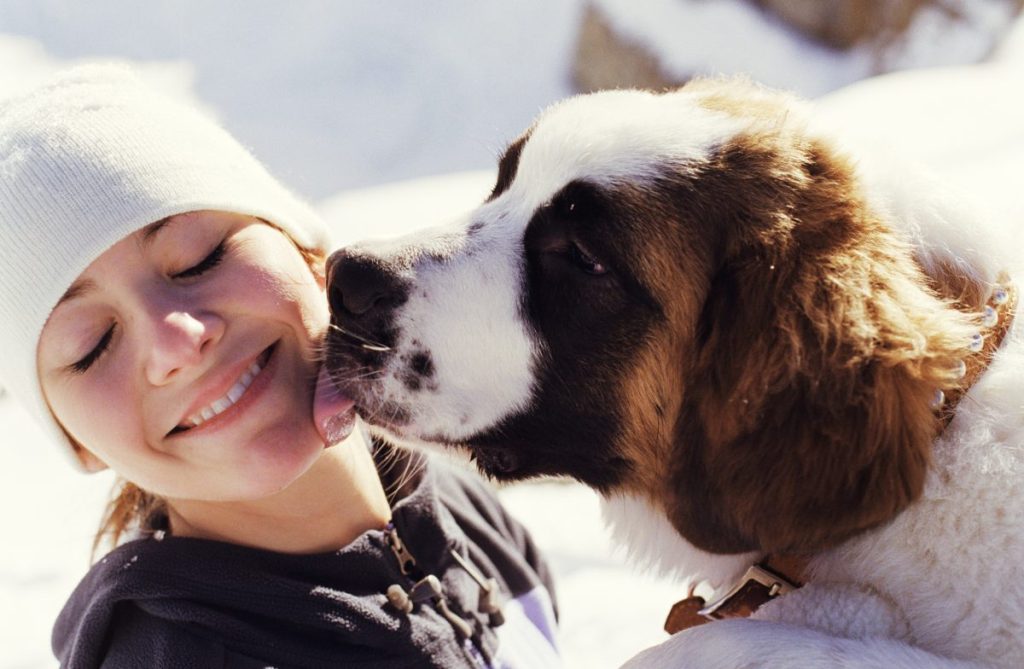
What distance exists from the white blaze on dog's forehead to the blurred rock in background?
4155mm

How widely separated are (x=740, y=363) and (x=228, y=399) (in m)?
0.90

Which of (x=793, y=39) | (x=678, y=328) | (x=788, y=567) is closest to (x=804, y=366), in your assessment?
(x=678, y=328)

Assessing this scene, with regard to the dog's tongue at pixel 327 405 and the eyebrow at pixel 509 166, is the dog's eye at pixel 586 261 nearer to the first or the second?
the eyebrow at pixel 509 166

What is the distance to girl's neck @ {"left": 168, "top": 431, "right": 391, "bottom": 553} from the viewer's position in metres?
1.74

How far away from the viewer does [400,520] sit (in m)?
1.87

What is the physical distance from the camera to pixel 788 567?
4.91 feet

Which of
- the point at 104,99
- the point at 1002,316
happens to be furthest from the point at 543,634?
the point at 104,99

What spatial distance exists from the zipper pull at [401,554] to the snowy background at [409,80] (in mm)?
1515

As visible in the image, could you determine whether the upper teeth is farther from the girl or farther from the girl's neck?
the girl's neck

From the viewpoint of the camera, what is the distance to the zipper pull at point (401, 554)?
5.96ft

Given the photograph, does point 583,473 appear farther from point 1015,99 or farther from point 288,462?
point 1015,99

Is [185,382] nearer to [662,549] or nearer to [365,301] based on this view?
[365,301]

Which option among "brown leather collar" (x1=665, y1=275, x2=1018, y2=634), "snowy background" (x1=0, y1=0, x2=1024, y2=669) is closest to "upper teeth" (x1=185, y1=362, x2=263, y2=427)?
"brown leather collar" (x1=665, y1=275, x2=1018, y2=634)

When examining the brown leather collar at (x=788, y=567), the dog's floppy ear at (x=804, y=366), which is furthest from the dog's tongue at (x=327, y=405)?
the brown leather collar at (x=788, y=567)
